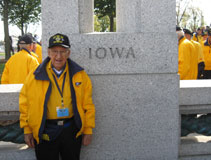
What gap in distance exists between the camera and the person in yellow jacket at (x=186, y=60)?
16.5ft

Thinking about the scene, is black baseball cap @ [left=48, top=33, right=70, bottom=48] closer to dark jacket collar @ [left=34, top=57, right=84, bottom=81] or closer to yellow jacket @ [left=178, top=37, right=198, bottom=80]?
dark jacket collar @ [left=34, top=57, right=84, bottom=81]

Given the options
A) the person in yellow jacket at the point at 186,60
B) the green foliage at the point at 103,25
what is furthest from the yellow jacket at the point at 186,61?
the green foliage at the point at 103,25

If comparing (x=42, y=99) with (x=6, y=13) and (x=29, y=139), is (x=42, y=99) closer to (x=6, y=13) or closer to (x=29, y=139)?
(x=29, y=139)

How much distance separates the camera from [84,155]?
124 inches

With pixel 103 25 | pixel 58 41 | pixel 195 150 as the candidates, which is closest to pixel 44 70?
pixel 58 41

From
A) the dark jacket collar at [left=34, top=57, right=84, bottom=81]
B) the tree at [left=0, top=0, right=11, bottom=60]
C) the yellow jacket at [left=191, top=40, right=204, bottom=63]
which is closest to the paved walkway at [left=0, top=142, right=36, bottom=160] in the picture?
the dark jacket collar at [left=34, top=57, right=84, bottom=81]

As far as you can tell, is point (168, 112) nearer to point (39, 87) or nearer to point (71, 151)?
point (71, 151)

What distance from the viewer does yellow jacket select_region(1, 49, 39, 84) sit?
4.59 meters

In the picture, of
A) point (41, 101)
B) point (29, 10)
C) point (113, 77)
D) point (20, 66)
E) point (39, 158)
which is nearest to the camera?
point (41, 101)

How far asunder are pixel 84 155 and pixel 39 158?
24.4 inches

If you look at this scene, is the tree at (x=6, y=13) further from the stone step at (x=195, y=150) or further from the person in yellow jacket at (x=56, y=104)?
the stone step at (x=195, y=150)

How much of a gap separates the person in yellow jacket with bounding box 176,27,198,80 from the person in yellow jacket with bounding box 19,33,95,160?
287 cm

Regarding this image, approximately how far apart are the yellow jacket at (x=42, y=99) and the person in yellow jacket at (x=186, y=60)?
9.28 ft

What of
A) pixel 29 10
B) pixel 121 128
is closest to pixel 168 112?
pixel 121 128
